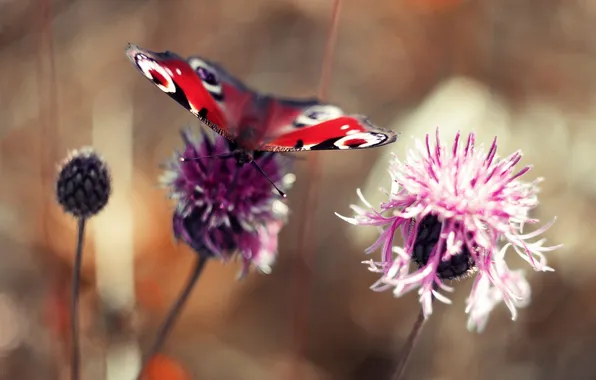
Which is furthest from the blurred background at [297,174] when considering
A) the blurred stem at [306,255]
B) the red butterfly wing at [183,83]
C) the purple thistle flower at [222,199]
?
the red butterfly wing at [183,83]

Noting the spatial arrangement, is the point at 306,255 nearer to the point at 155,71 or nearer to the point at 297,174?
the point at 297,174

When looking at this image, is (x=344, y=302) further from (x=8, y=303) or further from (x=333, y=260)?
(x=8, y=303)

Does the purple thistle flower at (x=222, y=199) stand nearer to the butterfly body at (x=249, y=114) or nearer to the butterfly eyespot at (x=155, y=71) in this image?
the butterfly body at (x=249, y=114)

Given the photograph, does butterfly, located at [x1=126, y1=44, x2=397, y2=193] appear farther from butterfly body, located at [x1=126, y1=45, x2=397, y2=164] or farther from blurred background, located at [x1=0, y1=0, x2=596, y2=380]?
blurred background, located at [x1=0, y1=0, x2=596, y2=380]

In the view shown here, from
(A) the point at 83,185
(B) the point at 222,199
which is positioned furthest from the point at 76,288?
(B) the point at 222,199

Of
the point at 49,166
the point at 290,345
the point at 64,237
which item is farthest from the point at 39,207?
the point at 290,345

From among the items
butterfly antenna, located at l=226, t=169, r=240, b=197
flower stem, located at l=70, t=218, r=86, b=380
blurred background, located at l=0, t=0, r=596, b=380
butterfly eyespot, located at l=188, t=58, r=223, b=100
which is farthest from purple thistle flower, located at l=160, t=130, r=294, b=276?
blurred background, located at l=0, t=0, r=596, b=380
